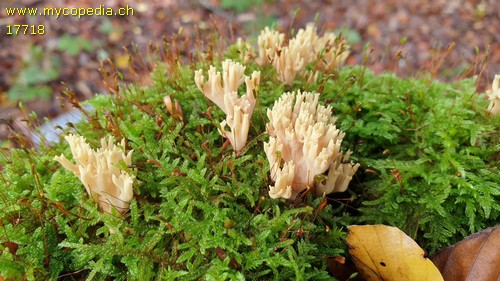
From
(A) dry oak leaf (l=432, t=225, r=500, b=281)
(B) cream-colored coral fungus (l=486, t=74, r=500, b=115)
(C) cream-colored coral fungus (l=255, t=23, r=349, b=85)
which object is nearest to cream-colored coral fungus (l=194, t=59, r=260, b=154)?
(C) cream-colored coral fungus (l=255, t=23, r=349, b=85)

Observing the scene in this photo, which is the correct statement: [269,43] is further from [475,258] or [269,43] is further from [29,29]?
[29,29]

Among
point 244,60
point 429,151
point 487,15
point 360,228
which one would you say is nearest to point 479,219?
point 429,151

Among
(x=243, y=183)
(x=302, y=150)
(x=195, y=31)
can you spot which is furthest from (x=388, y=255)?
(x=195, y=31)

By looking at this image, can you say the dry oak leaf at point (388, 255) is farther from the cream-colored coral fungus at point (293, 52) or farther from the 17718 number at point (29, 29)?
the 17718 number at point (29, 29)

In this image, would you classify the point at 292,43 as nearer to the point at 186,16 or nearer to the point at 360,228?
the point at 360,228

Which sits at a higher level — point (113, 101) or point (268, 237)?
point (113, 101)

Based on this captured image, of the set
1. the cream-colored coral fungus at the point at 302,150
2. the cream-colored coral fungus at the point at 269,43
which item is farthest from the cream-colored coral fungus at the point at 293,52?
the cream-colored coral fungus at the point at 302,150

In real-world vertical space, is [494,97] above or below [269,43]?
below

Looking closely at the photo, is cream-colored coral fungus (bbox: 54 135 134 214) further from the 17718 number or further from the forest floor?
the 17718 number
